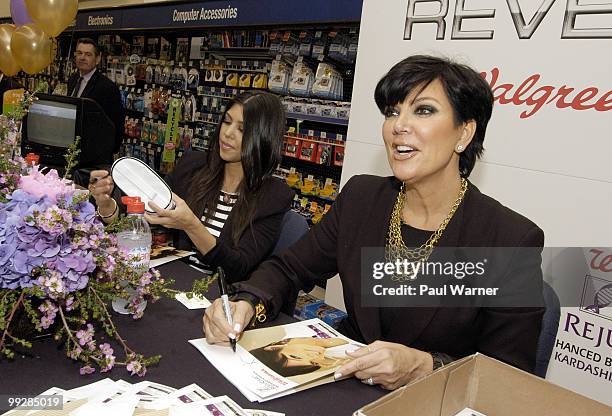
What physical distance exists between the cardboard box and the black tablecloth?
198mm

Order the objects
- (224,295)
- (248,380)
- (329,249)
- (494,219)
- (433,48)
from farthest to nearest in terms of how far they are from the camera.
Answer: (433,48)
(329,249)
(494,219)
(224,295)
(248,380)

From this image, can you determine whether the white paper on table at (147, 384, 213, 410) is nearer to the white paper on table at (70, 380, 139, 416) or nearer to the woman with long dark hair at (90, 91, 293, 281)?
the white paper on table at (70, 380, 139, 416)

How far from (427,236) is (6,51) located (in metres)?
4.58

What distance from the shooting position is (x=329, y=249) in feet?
5.94

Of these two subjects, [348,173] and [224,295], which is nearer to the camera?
[224,295]

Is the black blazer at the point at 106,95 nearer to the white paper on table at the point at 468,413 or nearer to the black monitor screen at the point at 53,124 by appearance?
the black monitor screen at the point at 53,124

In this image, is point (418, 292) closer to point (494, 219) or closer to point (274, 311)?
point (494, 219)

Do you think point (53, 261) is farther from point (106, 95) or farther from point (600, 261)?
point (106, 95)

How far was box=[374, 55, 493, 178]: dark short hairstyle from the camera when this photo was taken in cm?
159

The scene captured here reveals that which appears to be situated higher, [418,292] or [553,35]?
[553,35]

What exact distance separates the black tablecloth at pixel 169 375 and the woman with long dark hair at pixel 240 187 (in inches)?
A: 32.8

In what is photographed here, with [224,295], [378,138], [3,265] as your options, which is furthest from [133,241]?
[378,138]

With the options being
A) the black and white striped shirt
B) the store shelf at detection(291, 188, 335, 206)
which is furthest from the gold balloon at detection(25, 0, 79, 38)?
the black and white striped shirt

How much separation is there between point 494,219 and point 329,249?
553mm
